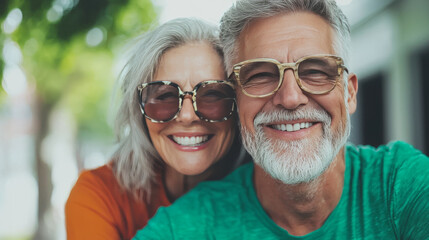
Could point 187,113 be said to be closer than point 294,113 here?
No

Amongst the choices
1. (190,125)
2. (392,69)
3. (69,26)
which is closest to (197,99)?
(190,125)

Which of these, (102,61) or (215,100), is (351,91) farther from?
(102,61)

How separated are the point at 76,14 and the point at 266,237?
2.73 meters

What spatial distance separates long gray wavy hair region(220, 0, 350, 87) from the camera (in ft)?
6.59

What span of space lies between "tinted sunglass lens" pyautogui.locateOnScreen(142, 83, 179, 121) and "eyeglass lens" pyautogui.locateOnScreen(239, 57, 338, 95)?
498mm

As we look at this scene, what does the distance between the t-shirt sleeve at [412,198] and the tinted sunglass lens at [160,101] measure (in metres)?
1.17

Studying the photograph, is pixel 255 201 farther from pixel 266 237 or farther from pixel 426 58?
pixel 426 58

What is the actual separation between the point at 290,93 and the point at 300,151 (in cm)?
27

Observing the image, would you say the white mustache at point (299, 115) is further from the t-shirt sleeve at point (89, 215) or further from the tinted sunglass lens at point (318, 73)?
the t-shirt sleeve at point (89, 215)

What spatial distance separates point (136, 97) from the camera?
8.54 ft

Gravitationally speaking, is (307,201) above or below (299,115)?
below

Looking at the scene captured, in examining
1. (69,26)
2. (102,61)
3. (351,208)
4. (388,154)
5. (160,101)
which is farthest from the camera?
(102,61)

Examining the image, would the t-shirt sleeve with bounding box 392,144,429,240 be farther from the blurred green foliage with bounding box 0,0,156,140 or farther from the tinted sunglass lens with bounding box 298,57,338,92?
the blurred green foliage with bounding box 0,0,156,140

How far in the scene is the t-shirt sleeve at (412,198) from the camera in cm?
175
